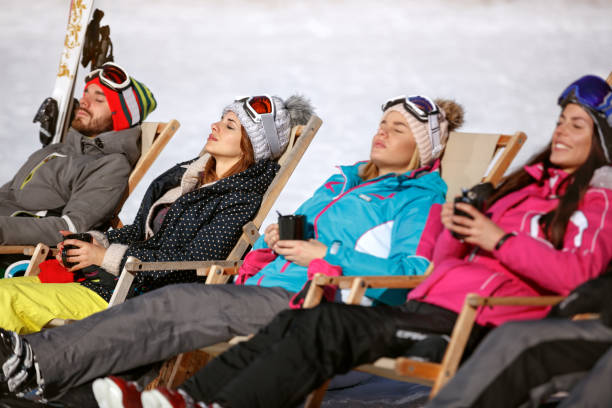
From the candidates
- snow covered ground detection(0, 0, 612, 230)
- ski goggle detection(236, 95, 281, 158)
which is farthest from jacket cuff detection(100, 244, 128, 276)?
snow covered ground detection(0, 0, 612, 230)

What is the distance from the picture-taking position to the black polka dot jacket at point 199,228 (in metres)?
3.26

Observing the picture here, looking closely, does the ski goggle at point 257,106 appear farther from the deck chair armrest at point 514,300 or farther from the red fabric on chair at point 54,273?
the deck chair armrest at point 514,300

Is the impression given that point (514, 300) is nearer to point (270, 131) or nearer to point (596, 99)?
point (596, 99)

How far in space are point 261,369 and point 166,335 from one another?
2.39 ft

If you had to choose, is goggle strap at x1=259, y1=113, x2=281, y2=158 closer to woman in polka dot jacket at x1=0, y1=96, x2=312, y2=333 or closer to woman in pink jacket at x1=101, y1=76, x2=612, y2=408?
woman in polka dot jacket at x1=0, y1=96, x2=312, y2=333

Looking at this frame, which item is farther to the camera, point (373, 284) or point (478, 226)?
point (373, 284)

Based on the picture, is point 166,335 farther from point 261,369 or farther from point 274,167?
point 274,167

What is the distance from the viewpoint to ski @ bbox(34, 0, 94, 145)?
4.82 metres

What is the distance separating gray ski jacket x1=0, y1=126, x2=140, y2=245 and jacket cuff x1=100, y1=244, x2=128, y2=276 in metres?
0.56

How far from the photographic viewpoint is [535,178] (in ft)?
8.10

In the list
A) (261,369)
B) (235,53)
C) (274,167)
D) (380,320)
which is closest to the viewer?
(261,369)

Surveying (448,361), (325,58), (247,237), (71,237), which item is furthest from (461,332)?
(325,58)

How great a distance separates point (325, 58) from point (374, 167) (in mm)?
4730

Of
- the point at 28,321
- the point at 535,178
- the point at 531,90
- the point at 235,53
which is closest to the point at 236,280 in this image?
the point at 28,321
